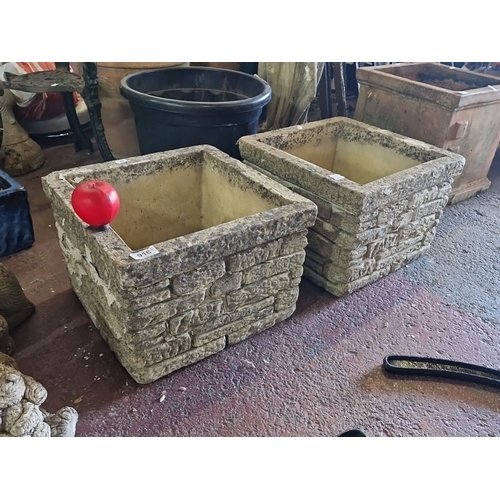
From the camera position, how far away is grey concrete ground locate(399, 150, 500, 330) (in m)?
2.33

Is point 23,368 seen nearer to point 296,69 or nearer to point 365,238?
point 365,238

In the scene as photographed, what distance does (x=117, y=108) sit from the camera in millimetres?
3104

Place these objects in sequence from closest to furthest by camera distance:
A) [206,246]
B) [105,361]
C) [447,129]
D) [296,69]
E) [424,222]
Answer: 1. [206,246]
2. [105,361]
3. [424,222]
4. [447,129]
5. [296,69]

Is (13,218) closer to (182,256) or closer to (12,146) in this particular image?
(12,146)

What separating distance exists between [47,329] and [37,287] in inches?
13.2

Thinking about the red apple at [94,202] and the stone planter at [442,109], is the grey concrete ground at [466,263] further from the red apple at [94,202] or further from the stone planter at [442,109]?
Answer: the red apple at [94,202]

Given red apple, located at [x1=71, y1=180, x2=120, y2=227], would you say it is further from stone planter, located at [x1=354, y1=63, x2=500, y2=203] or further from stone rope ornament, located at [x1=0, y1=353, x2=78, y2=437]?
stone planter, located at [x1=354, y1=63, x2=500, y2=203]

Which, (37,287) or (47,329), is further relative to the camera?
(37,287)

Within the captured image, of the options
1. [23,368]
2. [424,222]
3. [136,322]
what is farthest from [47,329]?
[424,222]

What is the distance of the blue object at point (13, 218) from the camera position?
2.31 meters

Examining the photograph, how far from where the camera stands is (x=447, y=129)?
285cm

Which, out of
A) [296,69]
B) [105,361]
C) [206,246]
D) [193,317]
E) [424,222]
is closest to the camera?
[206,246]

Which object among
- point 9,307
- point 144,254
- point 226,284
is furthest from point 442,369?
point 9,307
